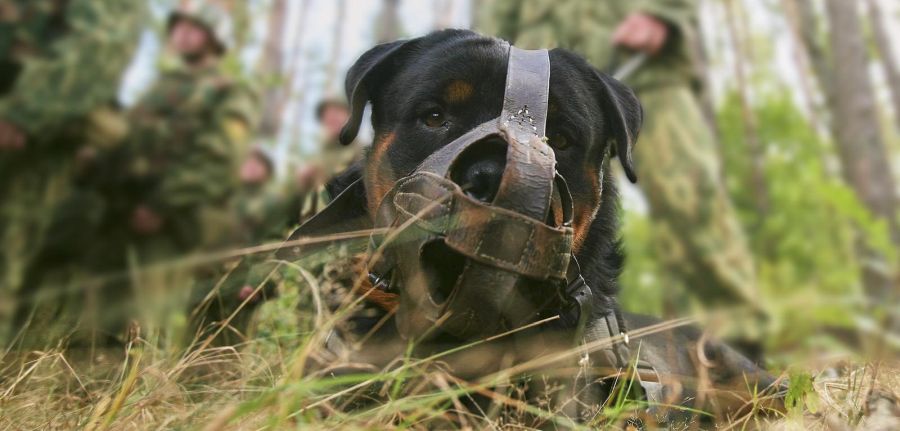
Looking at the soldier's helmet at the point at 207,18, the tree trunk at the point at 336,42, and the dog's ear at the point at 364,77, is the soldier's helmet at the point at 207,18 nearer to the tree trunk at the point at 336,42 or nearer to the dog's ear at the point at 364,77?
the dog's ear at the point at 364,77

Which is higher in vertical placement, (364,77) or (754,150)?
(364,77)

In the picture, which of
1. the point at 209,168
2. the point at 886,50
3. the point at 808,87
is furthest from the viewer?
the point at 808,87

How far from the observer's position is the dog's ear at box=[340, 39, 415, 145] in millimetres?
2805

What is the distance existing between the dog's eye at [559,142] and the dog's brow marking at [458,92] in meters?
0.32

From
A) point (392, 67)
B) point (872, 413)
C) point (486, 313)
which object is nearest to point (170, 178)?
point (392, 67)

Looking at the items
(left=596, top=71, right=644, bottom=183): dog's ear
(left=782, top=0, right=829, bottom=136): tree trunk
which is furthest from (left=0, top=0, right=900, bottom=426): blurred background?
(left=782, top=0, right=829, bottom=136): tree trunk

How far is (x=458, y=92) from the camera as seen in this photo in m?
2.72

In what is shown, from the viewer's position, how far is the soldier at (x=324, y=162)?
12.3ft

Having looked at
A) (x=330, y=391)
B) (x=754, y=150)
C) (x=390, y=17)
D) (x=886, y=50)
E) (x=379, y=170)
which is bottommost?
(x=886, y=50)

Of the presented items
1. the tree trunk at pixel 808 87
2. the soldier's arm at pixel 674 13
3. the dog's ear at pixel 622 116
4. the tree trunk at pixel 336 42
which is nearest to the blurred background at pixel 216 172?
the soldier's arm at pixel 674 13

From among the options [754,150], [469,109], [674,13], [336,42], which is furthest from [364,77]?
[336,42]

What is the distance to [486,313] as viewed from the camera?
211cm

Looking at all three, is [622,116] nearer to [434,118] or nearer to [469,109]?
[469,109]

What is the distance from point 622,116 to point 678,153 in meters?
3.28
